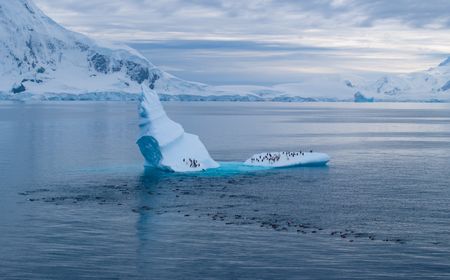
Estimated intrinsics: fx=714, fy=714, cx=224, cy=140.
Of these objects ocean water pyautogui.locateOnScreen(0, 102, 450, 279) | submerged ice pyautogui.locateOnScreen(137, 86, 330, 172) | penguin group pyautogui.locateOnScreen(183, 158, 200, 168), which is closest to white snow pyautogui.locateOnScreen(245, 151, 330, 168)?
submerged ice pyautogui.locateOnScreen(137, 86, 330, 172)

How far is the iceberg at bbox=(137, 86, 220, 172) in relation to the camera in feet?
221

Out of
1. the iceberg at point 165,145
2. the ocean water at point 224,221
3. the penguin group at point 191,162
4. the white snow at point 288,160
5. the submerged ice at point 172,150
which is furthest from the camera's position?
the white snow at point 288,160

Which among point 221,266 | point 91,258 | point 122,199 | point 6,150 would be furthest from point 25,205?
point 6,150

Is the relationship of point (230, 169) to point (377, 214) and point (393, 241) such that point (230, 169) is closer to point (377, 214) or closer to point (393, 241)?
point (377, 214)

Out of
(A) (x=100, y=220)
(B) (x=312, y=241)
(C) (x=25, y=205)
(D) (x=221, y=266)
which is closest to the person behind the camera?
(D) (x=221, y=266)

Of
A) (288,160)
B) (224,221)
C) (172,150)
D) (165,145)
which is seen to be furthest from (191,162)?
(224,221)

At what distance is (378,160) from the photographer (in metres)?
82.0

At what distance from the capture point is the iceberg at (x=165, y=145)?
67312 millimetres

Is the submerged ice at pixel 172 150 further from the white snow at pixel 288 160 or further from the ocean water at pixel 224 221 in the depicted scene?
the ocean water at pixel 224 221

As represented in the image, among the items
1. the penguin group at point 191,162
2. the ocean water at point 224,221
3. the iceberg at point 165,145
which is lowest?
the ocean water at point 224,221

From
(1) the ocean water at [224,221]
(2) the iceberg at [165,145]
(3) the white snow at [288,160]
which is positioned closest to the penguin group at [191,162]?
(2) the iceberg at [165,145]

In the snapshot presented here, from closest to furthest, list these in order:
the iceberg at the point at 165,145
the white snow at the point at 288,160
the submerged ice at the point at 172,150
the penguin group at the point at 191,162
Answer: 1. the iceberg at the point at 165,145
2. the submerged ice at the point at 172,150
3. the penguin group at the point at 191,162
4. the white snow at the point at 288,160

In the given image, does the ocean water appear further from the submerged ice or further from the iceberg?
the iceberg

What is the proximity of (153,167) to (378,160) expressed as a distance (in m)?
27.5
